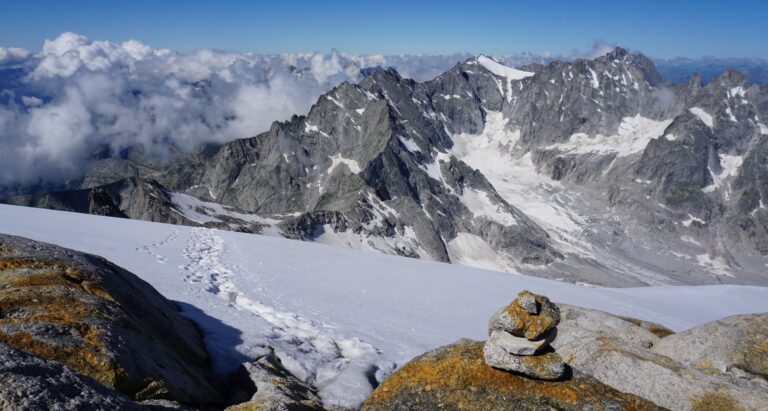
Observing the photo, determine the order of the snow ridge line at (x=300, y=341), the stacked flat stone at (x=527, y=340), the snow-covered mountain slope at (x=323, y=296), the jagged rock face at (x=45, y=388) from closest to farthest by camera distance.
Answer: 1. the jagged rock face at (x=45, y=388)
2. the stacked flat stone at (x=527, y=340)
3. the snow ridge line at (x=300, y=341)
4. the snow-covered mountain slope at (x=323, y=296)

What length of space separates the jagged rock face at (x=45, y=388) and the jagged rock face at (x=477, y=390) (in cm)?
415

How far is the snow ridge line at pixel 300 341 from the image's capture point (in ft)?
40.9

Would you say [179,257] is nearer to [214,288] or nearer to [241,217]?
[214,288]

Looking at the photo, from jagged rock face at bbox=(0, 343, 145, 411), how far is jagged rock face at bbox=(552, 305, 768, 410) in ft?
28.9

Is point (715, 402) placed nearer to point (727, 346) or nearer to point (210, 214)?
point (727, 346)

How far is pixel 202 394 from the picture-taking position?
8664 mm

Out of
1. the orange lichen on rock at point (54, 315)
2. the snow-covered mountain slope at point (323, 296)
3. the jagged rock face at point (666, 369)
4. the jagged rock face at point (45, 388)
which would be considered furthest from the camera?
the snow-covered mountain slope at point (323, 296)

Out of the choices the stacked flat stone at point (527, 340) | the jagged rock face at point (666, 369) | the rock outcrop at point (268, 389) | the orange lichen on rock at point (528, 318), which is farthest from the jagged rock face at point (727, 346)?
the rock outcrop at point (268, 389)

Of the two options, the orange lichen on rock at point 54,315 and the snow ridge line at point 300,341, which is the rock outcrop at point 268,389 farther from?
the orange lichen on rock at point 54,315

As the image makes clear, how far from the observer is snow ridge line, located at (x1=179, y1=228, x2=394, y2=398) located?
12461 mm

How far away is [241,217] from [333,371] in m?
152

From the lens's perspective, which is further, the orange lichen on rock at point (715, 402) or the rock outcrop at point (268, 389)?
the orange lichen on rock at point (715, 402)

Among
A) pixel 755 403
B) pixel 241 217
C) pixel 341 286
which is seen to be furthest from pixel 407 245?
pixel 755 403

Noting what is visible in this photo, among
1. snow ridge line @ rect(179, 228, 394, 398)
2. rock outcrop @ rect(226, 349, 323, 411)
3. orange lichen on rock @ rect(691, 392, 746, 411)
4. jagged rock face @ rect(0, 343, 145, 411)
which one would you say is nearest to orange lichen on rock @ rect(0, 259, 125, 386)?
jagged rock face @ rect(0, 343, 145, 411)
